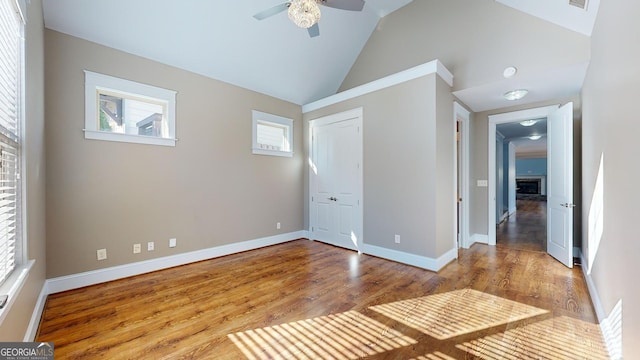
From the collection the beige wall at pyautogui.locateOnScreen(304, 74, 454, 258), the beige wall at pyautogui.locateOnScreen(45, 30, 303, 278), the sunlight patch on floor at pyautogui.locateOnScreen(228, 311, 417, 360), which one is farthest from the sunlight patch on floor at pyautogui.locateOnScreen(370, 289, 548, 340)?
the beige wall at pyautogui.locateOnScreen(45, 30, 303, 278)

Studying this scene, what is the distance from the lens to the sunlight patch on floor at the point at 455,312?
6.79 feet

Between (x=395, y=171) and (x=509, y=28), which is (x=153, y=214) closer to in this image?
(x=395, y=171)

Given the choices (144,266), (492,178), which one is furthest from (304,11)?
(492,178)

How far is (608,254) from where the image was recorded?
196 cm

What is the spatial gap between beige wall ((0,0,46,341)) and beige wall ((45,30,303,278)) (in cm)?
25

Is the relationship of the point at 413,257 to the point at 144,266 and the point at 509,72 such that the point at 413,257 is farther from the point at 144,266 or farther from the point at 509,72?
the point at 144,266

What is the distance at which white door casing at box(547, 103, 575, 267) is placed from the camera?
3.46 meters

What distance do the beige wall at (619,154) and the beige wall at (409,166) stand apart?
1.46 m

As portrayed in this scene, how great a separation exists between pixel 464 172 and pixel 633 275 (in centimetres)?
324

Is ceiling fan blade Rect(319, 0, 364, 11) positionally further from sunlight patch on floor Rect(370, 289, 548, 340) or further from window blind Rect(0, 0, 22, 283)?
sunlight patch on floor Rect(370, 289, 548, 340)

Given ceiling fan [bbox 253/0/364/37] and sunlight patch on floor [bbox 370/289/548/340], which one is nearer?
sunlight patch on floor [bbox 370/289/548/340]

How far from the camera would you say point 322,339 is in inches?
76.3

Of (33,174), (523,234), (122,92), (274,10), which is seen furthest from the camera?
(523,234)

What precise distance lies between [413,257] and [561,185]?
96.4 inches
